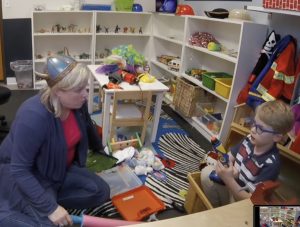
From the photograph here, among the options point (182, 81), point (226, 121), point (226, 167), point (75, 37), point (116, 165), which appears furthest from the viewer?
point (75, 37)

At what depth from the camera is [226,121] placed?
2828 mm

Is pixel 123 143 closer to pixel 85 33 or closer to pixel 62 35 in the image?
pixel 85 33

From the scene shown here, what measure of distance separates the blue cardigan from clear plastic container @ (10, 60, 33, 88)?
2.85m

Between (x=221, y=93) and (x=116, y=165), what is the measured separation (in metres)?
1.24

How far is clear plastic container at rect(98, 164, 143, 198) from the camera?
2145 millimetres

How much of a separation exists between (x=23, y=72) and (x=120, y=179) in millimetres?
2610

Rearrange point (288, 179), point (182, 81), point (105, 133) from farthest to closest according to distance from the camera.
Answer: point (182, 81), point (105, 133), point (288, 179)

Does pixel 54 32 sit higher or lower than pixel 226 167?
higher

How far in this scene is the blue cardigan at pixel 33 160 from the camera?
1287 mm

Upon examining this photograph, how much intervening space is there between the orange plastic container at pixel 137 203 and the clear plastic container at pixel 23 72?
9.23ft

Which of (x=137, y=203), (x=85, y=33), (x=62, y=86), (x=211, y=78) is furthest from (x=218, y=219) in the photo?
(x=85, y=33)

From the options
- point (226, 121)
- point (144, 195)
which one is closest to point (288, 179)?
point (144, 195)

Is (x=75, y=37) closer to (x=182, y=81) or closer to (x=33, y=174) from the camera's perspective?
(x=182, y=81)

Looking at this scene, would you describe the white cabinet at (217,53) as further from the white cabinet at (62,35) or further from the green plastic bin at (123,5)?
the white cabinet at (62,35)
